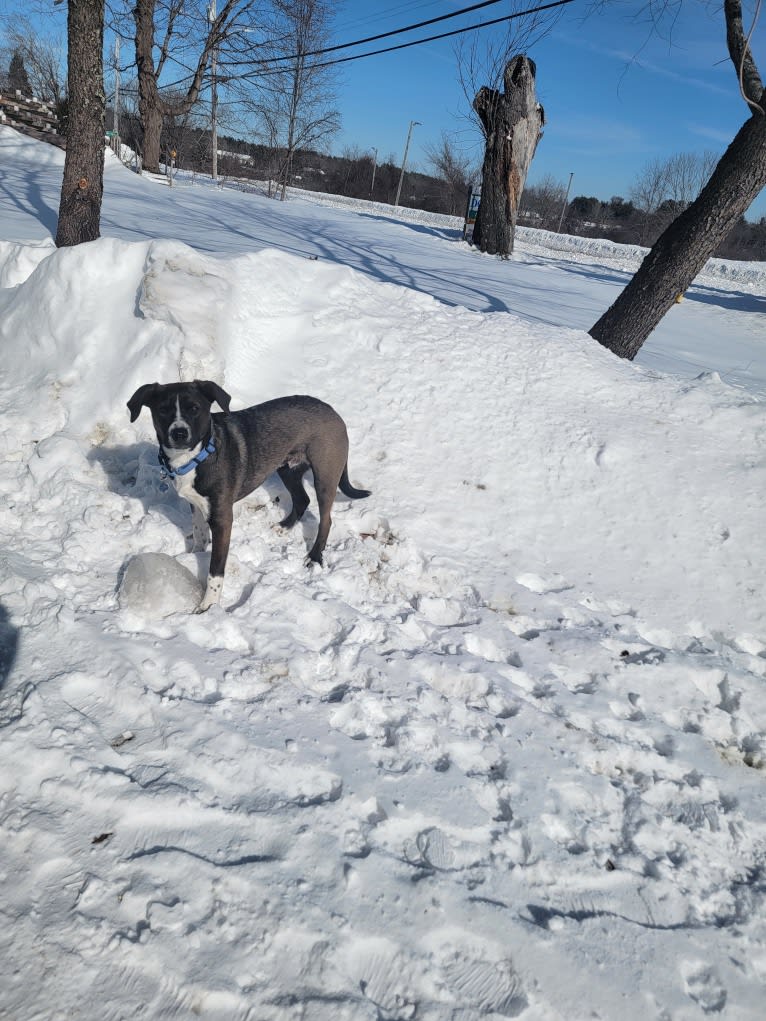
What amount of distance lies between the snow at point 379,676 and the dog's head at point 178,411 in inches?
31.8

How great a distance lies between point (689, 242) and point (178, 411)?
5.55 meters

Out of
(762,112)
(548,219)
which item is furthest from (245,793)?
(548,219)

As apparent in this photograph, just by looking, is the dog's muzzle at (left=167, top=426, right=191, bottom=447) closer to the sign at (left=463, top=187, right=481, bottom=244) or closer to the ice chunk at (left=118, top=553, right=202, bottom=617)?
the ice chunk at (left=118, top=553, right=202, bottom=617)

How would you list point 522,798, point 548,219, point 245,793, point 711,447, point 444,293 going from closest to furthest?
point 245,793
point 522,798
point 711,447
point 444,293
point 548,219

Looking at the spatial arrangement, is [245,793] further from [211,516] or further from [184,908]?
[211,516]

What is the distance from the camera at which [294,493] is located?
13.4ft

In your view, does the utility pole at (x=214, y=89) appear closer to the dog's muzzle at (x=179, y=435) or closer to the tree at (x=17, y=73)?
the tree at (x=17, y=73)

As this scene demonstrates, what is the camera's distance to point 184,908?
72.6 inches

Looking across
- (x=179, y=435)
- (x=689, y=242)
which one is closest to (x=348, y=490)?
(x=179, y=435)

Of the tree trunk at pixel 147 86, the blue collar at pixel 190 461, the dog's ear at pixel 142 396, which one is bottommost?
the blue collar at pixel 190 461

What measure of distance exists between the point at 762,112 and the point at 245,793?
7.05 metres

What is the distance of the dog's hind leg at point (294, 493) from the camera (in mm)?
4074

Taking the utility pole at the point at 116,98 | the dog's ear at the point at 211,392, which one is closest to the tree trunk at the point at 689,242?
the dog's ear at the point at 211,392

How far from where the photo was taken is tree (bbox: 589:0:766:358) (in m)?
5.34
